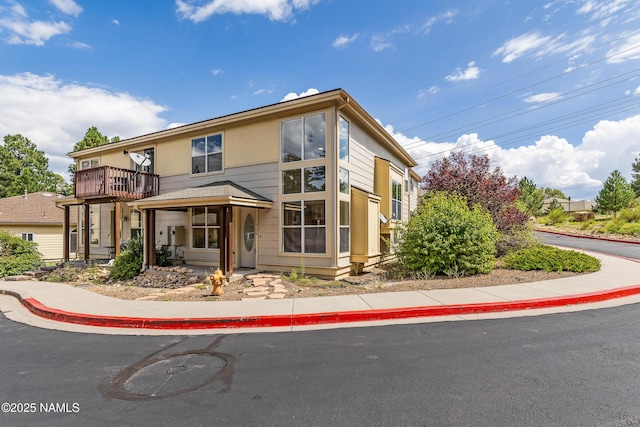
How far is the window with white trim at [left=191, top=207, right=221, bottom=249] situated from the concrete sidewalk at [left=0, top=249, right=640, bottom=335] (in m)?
5.11

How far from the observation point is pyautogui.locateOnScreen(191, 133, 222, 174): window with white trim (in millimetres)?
12906

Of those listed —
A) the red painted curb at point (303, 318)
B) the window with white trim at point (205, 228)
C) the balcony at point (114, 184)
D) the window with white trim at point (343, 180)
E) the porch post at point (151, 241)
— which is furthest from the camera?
the balcony at point (114, 184)

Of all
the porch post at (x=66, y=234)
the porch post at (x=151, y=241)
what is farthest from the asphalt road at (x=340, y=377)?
the porch post at (x=66, y=234)

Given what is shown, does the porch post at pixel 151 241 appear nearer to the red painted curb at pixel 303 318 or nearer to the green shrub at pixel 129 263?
the green shrub at pixel 129 263

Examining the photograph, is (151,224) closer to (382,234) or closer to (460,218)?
(382,234)

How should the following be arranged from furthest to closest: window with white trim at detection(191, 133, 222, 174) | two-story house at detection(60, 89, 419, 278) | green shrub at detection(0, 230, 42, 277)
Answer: window with white trim at detection(191, 133, 222, 174)
green shrub at detection(0, 230, 42, 277)
two-story house at detection(60, 89, 419, 278)

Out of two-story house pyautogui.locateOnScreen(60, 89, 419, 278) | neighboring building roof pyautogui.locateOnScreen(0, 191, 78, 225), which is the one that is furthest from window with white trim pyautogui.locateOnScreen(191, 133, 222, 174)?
neighboring building roof pyautogui.locateOnScreen(0, 191, 78, 225)

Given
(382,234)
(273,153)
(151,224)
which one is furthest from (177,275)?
(382,234)

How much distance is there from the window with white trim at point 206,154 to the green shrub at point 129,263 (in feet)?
12.4

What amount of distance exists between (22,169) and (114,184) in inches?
1578

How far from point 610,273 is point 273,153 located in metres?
11.1

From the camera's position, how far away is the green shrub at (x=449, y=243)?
9439mm

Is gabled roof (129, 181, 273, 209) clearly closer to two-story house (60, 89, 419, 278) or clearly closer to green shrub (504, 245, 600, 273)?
two-story house (60, 89, 419, 278)

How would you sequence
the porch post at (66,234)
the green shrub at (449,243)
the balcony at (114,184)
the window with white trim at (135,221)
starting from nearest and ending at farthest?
1. the green shrub at (449,243)
2. the balcony at (114,184)
3. the window with white trim at (135,221)
4. the porch post at (66,234)
